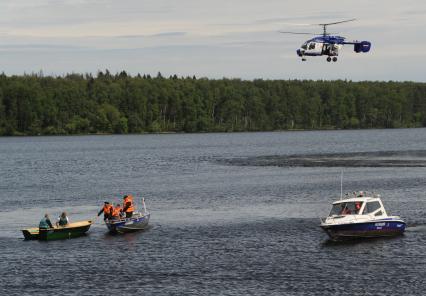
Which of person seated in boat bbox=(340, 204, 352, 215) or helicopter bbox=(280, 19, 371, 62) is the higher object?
helicopter bbox=(280, 19, 371, 62)

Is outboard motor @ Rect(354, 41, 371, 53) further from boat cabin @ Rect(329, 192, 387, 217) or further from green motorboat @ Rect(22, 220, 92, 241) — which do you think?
green motorboat @ Rect(22, 220, 92, 241)

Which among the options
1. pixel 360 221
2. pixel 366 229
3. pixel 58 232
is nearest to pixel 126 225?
pixel 58 232

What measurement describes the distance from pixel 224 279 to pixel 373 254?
12721 mm

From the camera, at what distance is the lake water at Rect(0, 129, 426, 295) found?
167ft

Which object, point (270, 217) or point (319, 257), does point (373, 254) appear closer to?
point (319, 257)

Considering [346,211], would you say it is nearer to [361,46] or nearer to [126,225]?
[126,225]

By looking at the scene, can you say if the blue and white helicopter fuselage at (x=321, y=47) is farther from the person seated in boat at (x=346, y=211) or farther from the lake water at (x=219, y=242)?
the person seated in boat at (x=346, y=211)

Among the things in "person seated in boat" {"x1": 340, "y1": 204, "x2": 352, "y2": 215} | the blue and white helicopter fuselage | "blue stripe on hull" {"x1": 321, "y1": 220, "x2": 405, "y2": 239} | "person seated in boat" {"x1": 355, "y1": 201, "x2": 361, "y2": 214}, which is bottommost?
"blue stripe on hull" {"x1": 321, "y1": 220, "x2": 405, "y2": 239}

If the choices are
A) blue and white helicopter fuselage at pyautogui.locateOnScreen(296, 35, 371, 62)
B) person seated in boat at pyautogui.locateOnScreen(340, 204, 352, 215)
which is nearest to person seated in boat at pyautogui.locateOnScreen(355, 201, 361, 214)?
person seated in boat at pyautogui.locateOnScreen(340, 204, 352, 215)

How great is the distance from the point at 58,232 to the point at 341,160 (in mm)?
87726

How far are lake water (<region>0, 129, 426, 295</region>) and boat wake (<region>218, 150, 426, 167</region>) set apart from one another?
33.4 feet

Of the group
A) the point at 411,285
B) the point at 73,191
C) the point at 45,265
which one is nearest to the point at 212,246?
the point at 45,265

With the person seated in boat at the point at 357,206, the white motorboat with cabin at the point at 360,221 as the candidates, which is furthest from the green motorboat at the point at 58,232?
the person seated in boat at the point at 357,206

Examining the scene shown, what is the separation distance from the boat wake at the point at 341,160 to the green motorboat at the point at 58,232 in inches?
2901
